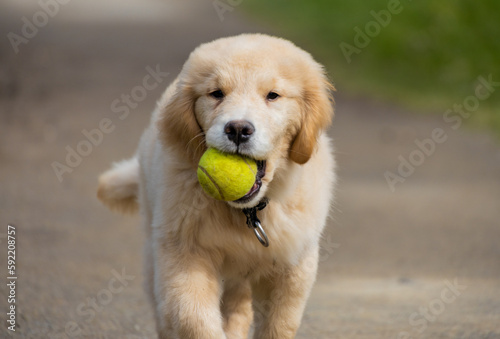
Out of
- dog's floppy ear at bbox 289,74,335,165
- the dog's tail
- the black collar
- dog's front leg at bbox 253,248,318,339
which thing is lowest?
the dog's tail

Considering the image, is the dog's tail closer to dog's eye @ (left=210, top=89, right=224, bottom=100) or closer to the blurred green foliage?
dog's eye @ (left=210, top=89, right=224, bottom=100)

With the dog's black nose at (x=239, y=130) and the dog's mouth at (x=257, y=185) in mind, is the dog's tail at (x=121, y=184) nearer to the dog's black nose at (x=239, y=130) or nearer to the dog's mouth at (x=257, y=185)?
the dog's mouth at (x=257, y=185)

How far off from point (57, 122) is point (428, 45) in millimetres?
8104

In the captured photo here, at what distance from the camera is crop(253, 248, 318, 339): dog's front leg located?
463 centimetres

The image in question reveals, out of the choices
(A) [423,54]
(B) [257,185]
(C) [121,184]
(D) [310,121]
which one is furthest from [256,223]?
(A) [423,54]

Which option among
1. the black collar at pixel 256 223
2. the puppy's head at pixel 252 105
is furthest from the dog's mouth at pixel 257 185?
the black collar at pixel 256 223

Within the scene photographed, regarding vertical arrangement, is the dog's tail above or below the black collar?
below

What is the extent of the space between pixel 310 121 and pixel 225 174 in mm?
730

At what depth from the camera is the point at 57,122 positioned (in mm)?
13352

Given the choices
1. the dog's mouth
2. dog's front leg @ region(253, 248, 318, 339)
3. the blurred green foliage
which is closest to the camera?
the dog's mouth

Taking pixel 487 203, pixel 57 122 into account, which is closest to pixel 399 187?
pixel 487 203

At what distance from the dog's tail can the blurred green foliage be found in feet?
27.5

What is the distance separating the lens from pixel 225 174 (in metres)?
4.01

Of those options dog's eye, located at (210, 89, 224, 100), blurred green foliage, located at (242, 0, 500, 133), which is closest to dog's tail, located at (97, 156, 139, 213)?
dog's eye, located at (210, 89, 224, 100)
